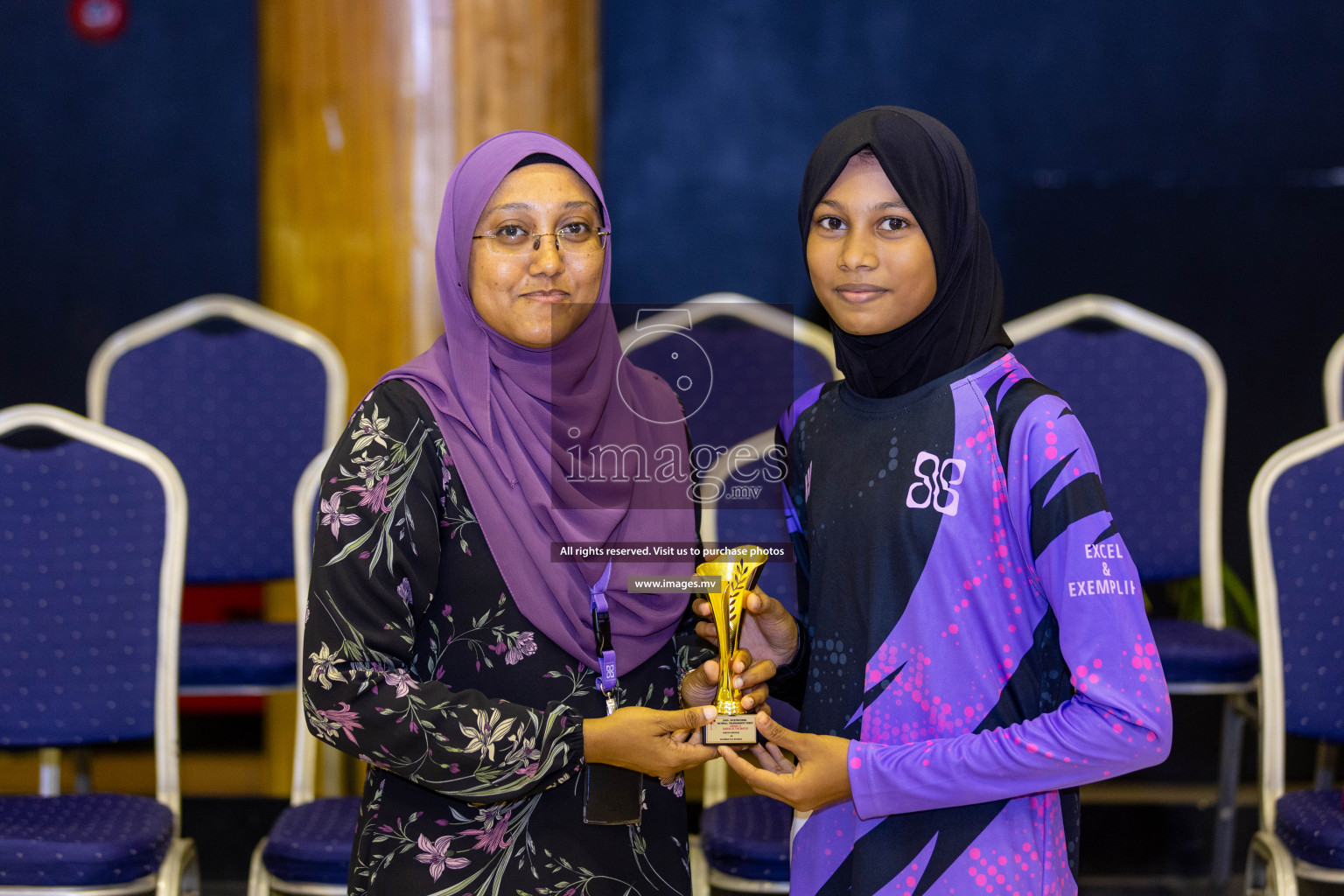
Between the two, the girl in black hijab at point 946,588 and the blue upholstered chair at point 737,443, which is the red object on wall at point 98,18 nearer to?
the blue upholstered chair at point 737,443

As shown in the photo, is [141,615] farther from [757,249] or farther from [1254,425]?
[1254,425]

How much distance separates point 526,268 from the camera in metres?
1.29

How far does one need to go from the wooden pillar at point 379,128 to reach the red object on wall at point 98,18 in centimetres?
71

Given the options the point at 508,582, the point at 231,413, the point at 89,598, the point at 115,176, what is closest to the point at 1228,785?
the point at 508,582

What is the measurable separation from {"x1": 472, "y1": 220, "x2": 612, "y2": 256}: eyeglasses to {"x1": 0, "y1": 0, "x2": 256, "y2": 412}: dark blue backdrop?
2.61m

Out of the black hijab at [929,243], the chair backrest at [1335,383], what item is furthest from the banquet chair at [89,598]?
the chair backrest at [1335,383]

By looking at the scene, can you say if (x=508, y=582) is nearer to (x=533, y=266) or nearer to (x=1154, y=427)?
(x=533, y=266)

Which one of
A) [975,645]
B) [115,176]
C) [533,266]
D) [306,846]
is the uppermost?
[115,176]

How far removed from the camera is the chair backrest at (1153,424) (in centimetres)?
266

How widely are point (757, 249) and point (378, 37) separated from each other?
134cm

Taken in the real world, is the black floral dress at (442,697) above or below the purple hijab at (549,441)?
below

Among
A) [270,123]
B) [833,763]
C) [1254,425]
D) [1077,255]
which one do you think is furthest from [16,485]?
[1254,425]

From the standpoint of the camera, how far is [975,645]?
115 cm

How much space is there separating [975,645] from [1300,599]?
118cm
